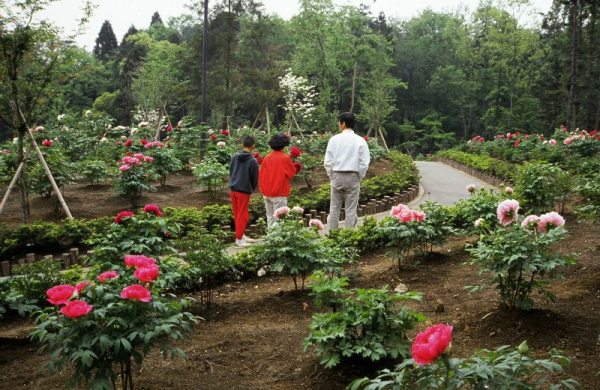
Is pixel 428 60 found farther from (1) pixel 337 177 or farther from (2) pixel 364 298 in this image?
(2) pixel 364 298

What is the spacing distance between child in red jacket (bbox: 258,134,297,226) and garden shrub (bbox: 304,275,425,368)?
396cm

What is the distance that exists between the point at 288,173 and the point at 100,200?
5.16m

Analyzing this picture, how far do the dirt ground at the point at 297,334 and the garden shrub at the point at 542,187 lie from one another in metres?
1.74

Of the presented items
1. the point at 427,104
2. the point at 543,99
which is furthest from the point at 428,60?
the point at 543,99

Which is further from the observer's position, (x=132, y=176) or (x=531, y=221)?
(x=132, y=176)

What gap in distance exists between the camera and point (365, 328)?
3.28m

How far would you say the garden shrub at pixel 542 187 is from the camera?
23.7ft

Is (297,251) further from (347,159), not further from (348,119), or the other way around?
(348,119)

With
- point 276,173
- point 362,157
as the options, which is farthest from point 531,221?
point 276,173

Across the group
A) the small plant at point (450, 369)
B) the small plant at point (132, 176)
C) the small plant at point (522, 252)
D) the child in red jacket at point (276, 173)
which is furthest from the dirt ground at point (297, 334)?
the small plant at point (132, 176)

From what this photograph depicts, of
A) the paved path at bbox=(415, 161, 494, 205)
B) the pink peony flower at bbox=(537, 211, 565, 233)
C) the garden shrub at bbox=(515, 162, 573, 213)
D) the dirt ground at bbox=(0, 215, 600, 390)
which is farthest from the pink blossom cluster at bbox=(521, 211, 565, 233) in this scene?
the paved path at bbox=(415, 161, 494, 205)

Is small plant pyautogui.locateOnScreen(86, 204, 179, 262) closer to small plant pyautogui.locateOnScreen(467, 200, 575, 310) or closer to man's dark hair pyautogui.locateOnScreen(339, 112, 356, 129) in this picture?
small plant pyautogui.locateOnScreen(467, 200, 575, 310)

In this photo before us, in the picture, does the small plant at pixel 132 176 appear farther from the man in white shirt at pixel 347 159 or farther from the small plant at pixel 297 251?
the small plant at pixel 297 251

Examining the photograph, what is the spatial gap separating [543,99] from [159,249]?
120 feet
